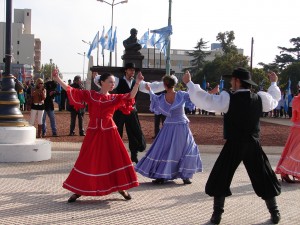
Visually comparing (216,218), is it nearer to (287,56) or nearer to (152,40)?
(152,40)

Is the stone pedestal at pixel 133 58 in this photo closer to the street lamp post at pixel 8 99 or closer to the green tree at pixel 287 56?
the street lamp post at pixel 8 99

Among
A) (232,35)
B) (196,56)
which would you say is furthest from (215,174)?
(196,56)

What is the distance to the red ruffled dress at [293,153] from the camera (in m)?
8.63

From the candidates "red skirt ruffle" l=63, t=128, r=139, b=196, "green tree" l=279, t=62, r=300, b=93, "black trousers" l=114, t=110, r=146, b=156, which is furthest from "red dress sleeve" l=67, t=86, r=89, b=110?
"green tree" l=279, t=62, r=300, b=93

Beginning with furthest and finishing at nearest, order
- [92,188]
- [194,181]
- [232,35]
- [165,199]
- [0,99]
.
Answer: [232,35] < [0,99] < [194,181] < [165,199] < [92,188]

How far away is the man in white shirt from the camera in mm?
5969

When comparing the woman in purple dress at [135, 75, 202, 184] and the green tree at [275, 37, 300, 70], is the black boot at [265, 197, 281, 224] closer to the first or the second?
the woman in purple dress at [135, 75, 202, 184]

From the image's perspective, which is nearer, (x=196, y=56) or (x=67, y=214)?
(x=67, y=214)

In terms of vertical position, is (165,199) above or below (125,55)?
below

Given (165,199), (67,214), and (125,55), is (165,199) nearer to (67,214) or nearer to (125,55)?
(67,214)

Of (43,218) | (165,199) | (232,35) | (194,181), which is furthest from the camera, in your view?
(232,35)

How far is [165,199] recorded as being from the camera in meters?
7.30

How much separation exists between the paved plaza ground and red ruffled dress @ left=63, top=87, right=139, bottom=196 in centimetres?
25

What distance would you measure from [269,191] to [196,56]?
311ft
